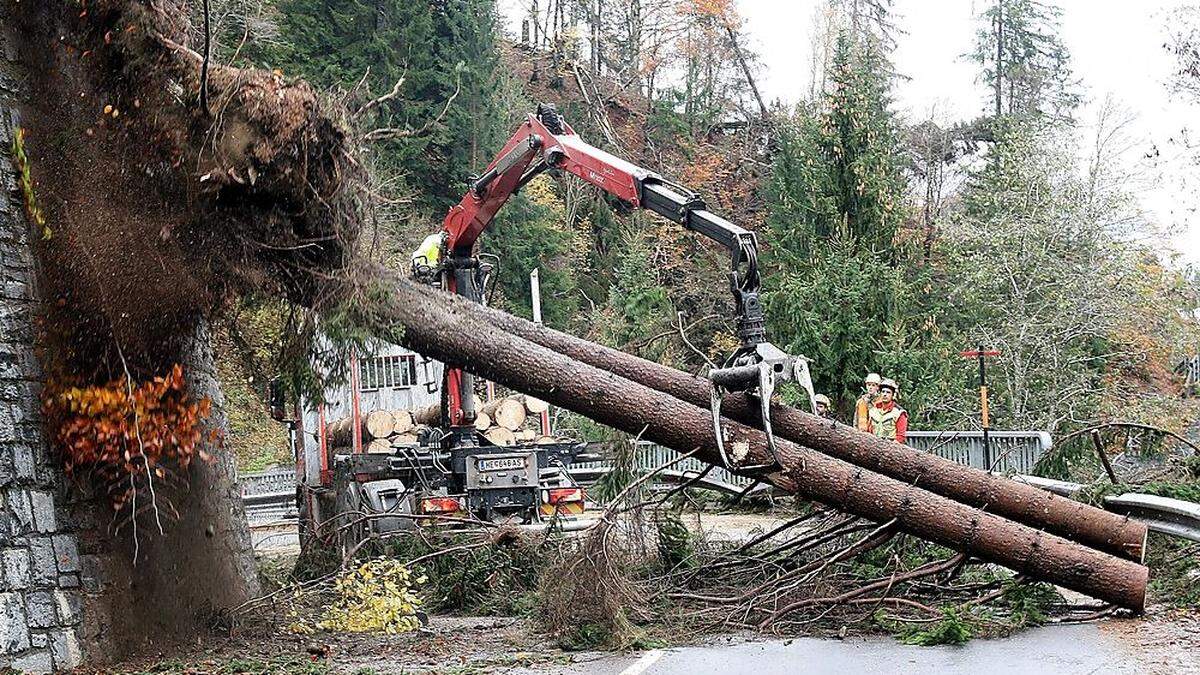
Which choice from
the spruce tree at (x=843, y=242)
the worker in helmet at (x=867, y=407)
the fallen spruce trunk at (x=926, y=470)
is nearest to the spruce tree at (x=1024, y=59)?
the spruce tree at (x=843, y=242)

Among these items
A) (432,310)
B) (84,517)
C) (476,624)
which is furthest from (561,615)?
(84,517)

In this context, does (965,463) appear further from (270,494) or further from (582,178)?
(270,494)

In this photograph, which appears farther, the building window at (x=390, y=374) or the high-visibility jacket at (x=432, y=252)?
the building window at (x=390, y=374)

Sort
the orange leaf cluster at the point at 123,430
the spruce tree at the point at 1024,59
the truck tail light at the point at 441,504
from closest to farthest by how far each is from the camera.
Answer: the orange leaf cluster at the point at 123,430 < the truck tail light at the point at 441,504 < the spruce tree at the point at 1024,59

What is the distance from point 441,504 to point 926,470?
4.97 m

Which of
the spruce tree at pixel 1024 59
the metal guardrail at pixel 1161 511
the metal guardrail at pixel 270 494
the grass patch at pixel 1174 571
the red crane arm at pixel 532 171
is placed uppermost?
the spruce tree at pixel 1024 59

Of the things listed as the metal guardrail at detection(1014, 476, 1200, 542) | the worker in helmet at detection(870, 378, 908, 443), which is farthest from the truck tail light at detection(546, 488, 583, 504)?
the metal guardrail at detection(1014, 476, 1200, 542)

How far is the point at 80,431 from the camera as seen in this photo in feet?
26.1

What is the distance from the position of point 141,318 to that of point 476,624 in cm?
335

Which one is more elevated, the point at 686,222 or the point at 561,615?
the point at 686,222

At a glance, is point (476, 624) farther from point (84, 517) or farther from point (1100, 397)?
point (1100, 397)

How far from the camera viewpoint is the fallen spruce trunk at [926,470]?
913cm

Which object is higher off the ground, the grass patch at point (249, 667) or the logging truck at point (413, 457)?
the logging truck at point (413, 457)

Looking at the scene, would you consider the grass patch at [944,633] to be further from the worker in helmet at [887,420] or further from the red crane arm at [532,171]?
the worker in helmet at [887,420]
